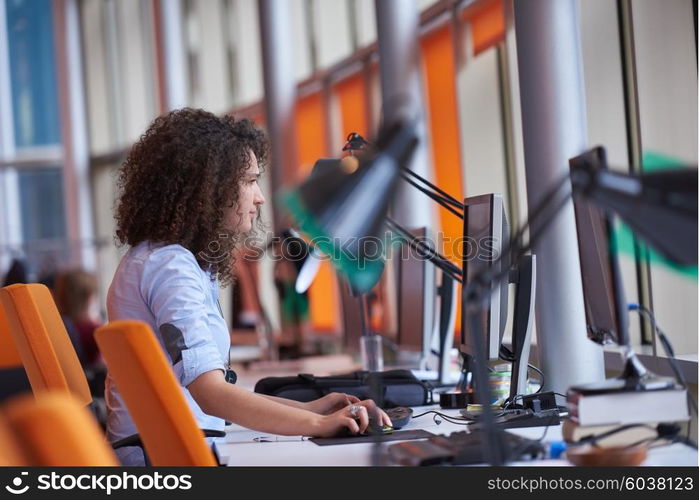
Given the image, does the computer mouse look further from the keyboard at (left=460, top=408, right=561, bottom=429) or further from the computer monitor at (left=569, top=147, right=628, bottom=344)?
the computer monitor at (left=569, top=147, right=628, bottom=344)

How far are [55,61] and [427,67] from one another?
23.1 feet

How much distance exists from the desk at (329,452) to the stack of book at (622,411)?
0.19 feet

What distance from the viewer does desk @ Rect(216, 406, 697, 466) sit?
1.70 metres

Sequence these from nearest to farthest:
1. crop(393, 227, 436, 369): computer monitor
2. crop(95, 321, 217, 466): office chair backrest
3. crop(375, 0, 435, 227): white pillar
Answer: crop(95, 321, 217, 466): office chair backrest < crop(393, 227, 436, 369): computer monitor < crop(375, 0, 435, 227): white pillar

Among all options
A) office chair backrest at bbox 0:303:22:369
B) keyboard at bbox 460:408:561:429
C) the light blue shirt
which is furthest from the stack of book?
office chair backrest at bbox 0:303:22:369

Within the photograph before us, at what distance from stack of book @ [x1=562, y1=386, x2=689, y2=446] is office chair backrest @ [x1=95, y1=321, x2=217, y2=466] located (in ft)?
2.18

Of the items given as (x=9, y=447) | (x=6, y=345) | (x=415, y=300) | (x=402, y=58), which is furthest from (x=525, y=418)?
(x=402, y=58)

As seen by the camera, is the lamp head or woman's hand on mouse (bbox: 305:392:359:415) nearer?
the lamp head

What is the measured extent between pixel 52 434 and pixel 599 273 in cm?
130

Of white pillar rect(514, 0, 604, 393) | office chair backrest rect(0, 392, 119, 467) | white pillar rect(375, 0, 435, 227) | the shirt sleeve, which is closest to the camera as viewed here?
office chair backrest rect(0, 392, 119, 467)

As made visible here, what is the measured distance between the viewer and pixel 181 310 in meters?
2.00

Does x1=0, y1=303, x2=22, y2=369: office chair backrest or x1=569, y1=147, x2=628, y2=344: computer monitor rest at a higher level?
x1=569, y1=147, x2=628, y2=344: computer monitor

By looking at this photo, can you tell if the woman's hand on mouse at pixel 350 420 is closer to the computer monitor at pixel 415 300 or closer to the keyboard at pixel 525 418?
the keyboard at pixel 525 418

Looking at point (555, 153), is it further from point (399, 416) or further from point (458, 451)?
point (458, 451)
